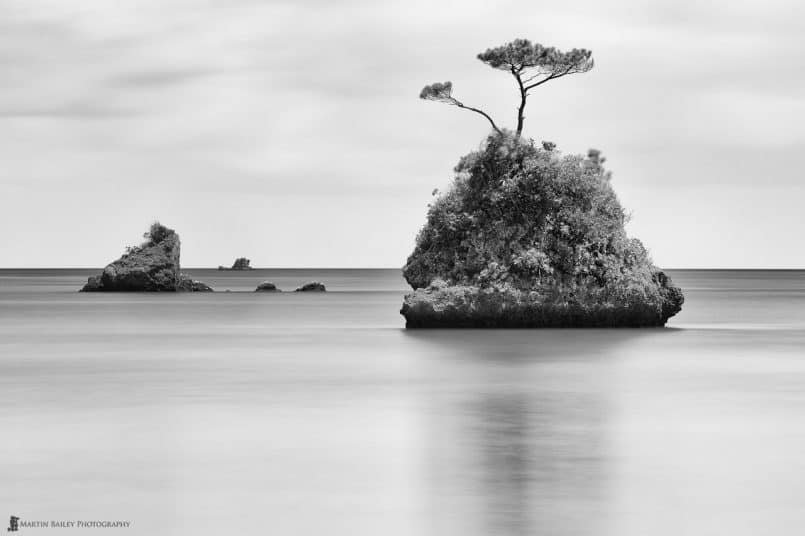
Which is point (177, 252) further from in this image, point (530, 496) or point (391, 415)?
point (530, 496)

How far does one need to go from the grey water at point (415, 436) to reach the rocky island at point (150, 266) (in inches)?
2253

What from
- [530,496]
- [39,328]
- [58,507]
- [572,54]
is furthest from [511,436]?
[39,328]

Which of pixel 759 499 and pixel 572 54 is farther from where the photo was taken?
pixel 572 54

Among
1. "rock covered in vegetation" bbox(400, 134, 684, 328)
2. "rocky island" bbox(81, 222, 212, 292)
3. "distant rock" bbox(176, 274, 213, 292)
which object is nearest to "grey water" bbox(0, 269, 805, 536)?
"rock covered in vegetation" bbox(400, 134, 684, 328)

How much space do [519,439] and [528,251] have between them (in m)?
22.2

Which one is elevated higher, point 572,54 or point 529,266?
point 572,54

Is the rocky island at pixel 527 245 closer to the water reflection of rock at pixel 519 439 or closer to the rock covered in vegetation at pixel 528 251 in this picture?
the rock covered in vegetation at pixel 528 251

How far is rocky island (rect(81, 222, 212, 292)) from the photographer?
9525 cm

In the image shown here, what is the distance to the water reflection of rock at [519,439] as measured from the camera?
12102 mm

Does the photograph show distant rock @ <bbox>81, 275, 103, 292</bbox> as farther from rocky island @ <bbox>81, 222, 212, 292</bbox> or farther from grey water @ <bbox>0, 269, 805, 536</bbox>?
grey water @ <bbox>0, 269, 805, 536</bbox>

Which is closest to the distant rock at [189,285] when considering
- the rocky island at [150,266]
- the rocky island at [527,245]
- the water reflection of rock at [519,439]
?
the rocky island at [150,266]

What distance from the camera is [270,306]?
7606 centimetres

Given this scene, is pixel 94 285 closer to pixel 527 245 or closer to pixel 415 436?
pixel 527 245

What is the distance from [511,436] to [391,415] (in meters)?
3.36
